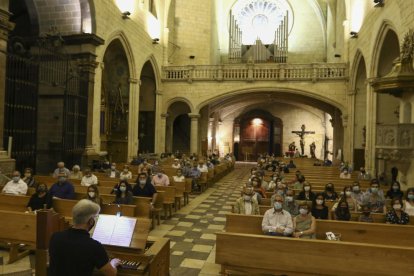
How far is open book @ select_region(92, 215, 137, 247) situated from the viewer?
3156mm

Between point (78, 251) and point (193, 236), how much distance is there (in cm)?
436

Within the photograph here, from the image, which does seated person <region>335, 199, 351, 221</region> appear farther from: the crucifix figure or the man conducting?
the crucifix figure

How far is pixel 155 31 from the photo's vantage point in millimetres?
19328

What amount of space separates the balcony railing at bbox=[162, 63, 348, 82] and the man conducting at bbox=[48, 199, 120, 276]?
58.1ft

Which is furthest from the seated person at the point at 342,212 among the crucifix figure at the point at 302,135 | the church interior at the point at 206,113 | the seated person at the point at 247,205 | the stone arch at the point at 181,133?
the crucifix figure at the point at 302,135

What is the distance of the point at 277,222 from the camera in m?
5.02

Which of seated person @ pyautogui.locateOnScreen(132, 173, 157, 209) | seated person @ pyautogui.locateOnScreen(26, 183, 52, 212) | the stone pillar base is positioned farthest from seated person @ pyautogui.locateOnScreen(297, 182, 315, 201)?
the stone pillar base

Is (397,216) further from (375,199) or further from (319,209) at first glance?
(375,199)

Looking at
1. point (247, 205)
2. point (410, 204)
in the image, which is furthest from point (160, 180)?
point (410, 204)

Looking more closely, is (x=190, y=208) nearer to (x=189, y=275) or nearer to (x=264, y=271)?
(x=189, y=275)

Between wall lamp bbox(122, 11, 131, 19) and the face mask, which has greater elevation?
wall lamp bbox(122, 11, 131, 19)

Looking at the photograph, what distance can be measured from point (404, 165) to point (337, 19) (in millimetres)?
14835

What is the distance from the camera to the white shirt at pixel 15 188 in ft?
22.3

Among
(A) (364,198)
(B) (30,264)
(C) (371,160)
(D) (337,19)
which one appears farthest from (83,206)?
(D) (337,19)
